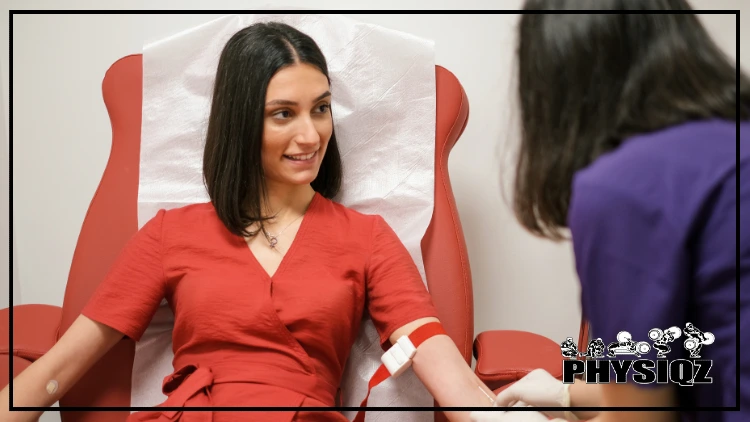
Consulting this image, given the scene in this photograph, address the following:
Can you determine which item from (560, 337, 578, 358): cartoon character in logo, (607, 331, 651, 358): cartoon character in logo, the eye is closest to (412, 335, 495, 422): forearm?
(560, 337, 578, 358): cartoon character in logo

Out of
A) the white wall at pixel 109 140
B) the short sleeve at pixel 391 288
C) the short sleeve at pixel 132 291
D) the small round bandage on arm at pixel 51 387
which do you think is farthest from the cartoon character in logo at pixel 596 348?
the small round bandage on arm at pixel 51 387

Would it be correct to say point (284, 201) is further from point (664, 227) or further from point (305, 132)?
point (664, 227)

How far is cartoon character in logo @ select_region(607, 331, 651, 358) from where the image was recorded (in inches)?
26.7

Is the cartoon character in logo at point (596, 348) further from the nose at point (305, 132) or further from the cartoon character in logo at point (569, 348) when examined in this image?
the nose at point (305, 132)

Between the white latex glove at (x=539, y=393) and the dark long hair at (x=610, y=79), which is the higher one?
the dark long hair at (x=610, y=79)

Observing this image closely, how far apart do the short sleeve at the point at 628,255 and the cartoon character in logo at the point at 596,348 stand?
0.07 m

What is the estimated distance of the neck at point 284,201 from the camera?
970mm

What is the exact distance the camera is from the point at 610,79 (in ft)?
2.15

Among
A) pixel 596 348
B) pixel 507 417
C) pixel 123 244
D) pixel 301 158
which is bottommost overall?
pixel 507 417

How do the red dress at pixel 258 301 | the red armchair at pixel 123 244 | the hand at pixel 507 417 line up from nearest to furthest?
1. the hand at pixel 507 417
2. the red dress at pixel 258 301
3. the red armchair at pixel 123 244

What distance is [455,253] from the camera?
1041mm

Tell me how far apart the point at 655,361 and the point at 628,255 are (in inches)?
6.5

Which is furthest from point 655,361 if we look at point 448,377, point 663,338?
point 448,377

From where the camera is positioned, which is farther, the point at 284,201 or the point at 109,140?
the point at 109,140
